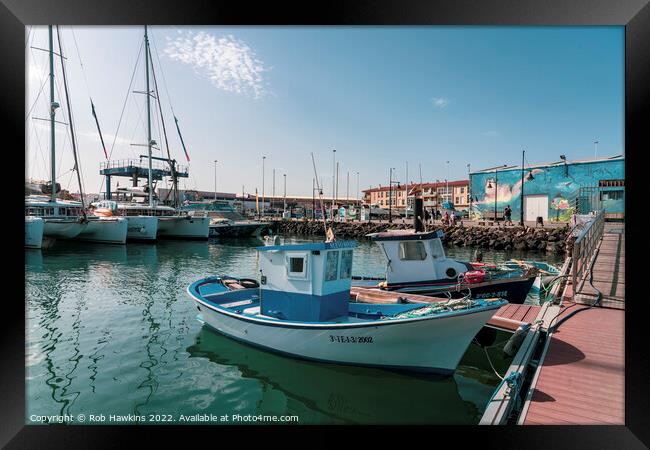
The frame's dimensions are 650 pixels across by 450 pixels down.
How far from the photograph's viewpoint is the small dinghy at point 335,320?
20.4 feet

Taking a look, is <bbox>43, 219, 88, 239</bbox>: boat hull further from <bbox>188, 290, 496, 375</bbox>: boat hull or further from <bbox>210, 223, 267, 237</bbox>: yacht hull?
<bbox>188, 290, 496, 375</bbox>: boat hull

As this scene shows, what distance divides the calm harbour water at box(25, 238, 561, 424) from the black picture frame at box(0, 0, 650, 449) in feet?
1.77

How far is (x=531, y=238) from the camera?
1110 inches

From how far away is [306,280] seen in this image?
7.13 metres

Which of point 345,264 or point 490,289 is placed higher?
point 345,264

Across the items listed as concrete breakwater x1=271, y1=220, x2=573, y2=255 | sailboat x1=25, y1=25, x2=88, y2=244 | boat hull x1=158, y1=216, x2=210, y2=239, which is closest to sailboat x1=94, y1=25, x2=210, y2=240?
boat hull x1=158, y1=216, x2=210, y2=239

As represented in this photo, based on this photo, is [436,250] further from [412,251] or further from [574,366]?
[574,366]

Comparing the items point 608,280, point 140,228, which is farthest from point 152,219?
point 608,280

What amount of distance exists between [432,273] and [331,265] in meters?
4.83

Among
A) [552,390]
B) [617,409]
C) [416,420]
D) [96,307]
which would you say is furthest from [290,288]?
[96,307]

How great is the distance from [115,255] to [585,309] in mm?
24721

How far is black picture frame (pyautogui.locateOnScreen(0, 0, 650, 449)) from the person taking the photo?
12.2 feet
